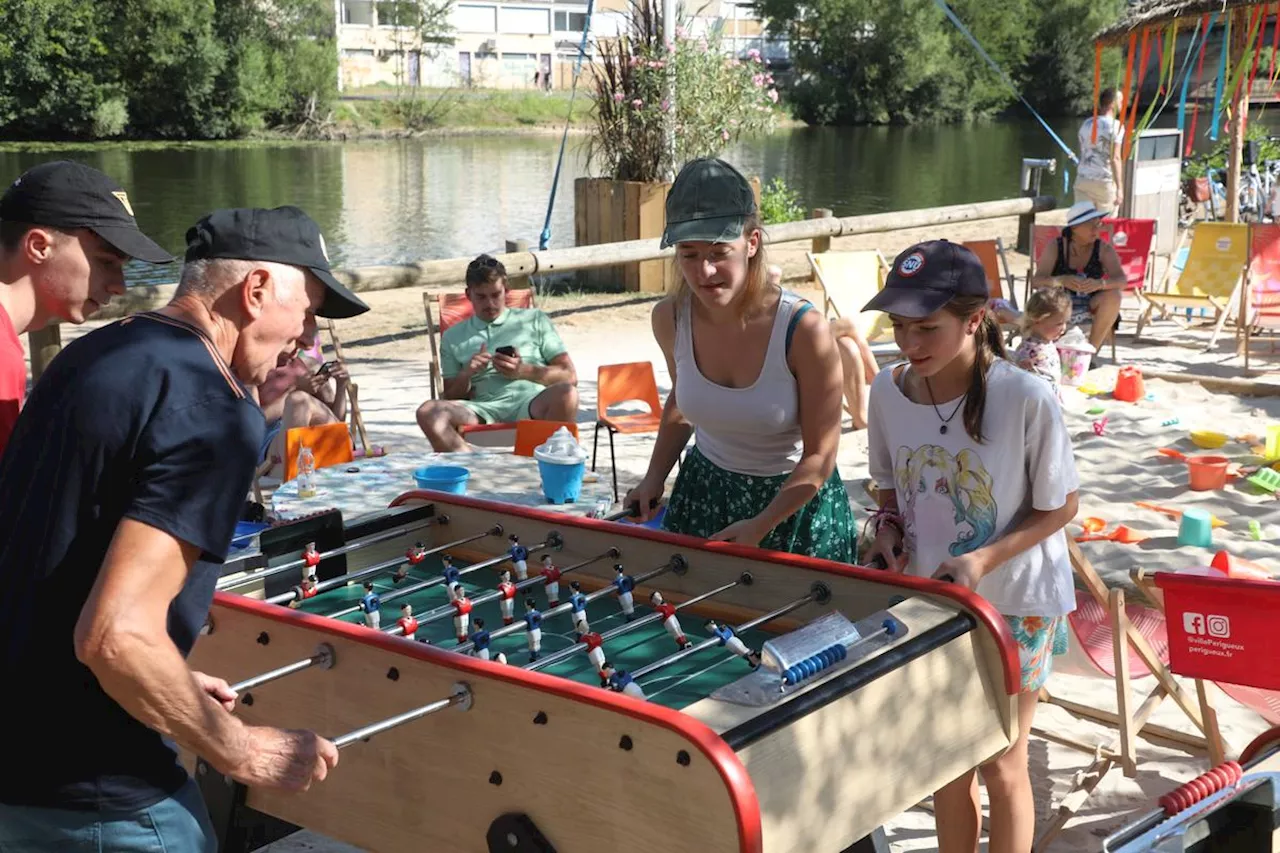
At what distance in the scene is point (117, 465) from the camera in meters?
1.96

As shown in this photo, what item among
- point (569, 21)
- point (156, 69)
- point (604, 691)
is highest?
point (569, 21)

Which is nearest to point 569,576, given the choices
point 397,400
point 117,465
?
point 117,465

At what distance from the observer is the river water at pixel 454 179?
865 inches

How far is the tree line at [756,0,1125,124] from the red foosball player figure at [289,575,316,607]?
5548 cm

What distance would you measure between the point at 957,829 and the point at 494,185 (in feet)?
92.4

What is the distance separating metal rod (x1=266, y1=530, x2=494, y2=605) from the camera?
3.40m

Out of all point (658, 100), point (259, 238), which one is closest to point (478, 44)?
point (658, 100)

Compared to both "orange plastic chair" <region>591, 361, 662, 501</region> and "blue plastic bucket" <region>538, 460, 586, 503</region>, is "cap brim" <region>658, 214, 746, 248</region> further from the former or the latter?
"orange plastic chair" <region>591, 361, 662, 501</region>

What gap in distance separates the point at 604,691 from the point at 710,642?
58 cm

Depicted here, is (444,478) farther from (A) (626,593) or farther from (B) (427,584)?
(A) (626,593)

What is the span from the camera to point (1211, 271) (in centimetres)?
1110

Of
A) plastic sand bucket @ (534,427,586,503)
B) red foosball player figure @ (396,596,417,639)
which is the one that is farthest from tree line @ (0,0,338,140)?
red foosball player figure @ (396,596,417,639)

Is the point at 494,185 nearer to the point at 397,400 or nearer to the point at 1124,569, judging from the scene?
the point at 397,400

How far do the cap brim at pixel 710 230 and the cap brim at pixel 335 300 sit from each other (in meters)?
1.25
